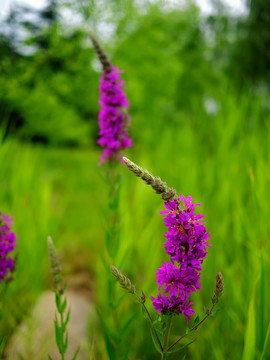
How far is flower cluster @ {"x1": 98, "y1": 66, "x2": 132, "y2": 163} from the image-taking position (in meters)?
1.58

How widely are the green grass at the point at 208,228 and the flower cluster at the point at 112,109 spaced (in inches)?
11.6

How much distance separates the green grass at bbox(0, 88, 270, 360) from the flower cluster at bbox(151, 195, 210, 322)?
581 mm

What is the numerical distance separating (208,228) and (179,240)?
1.95m

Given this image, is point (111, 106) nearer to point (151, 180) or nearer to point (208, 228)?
point (151, 180)

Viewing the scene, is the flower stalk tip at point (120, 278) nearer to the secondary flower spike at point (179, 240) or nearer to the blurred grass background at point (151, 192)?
the secondary flower spike at point (179, 240)

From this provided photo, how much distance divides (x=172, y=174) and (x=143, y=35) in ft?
29.0

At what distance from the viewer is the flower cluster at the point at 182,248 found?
3.00 feet

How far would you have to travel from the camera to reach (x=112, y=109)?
5.23 feet

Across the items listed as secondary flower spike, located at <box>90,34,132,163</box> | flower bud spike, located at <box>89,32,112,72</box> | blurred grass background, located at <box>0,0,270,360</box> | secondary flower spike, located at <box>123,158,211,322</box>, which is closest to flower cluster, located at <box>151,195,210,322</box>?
secondary flower spike, located at <box>123,158,211,322</box>

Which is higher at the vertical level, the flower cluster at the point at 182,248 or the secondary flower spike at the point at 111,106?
the secondary flower spike at the point at 111,106

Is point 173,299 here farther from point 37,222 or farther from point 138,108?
point 138,108

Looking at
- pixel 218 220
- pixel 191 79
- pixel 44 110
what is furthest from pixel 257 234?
pixel 191 79

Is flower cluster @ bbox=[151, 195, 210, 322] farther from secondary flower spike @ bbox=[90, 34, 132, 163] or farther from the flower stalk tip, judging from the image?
secondary flower spike @ bbox=[90, 34, 132, 163]

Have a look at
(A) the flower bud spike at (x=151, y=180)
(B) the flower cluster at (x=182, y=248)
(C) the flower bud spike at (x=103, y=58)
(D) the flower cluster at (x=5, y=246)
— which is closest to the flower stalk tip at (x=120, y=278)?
(B) the flower cluster at (x=182, y=248)
